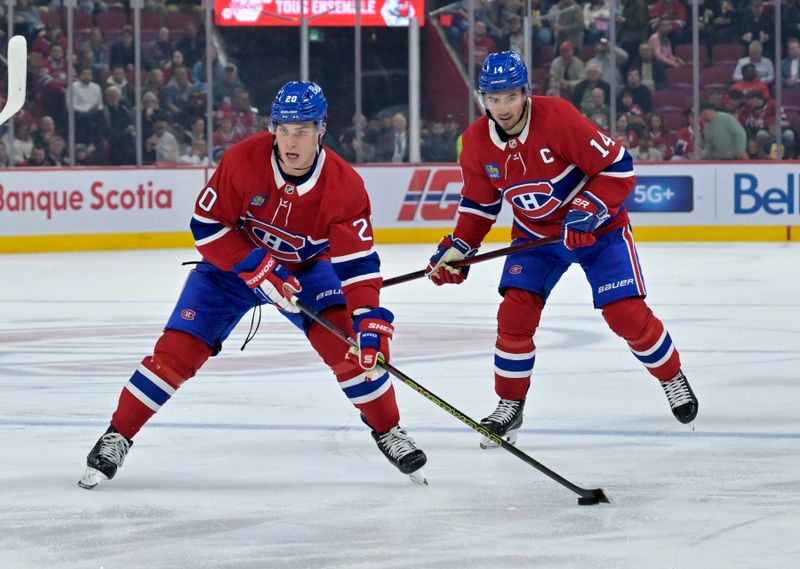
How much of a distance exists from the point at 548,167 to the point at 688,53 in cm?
818

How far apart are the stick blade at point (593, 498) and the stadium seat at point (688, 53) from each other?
9.05 meters

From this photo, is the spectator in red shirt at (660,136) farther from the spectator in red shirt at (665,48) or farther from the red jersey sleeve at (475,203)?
the red jersey sleeve at (475,203)

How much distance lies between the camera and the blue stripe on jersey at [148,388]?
11.0 feet

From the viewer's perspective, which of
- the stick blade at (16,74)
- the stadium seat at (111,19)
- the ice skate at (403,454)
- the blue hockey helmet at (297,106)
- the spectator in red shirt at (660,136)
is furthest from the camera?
the spectator in red shirt at (660,136)

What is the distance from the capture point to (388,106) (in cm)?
1170

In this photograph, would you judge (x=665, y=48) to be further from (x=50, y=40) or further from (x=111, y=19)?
(x=50, y=40)

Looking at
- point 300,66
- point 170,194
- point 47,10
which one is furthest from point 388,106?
point 47,10

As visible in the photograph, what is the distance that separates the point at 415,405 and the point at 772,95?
26.6 ft

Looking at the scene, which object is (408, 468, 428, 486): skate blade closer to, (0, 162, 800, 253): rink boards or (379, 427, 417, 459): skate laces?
(379, 427, 417, 459): skate laces

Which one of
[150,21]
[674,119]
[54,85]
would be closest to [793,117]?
[674,119]

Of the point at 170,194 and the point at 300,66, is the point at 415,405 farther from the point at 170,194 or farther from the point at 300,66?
the point at 300,66

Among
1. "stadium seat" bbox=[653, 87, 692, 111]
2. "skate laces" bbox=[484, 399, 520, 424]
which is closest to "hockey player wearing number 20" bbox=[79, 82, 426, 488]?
"skate laces" bbox=[484, 399, 520, 424]

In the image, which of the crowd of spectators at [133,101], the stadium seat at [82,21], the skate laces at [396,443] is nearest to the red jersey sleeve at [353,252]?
the skate laces at [396,443]

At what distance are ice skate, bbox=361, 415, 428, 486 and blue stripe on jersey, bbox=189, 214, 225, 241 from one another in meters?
0.61
